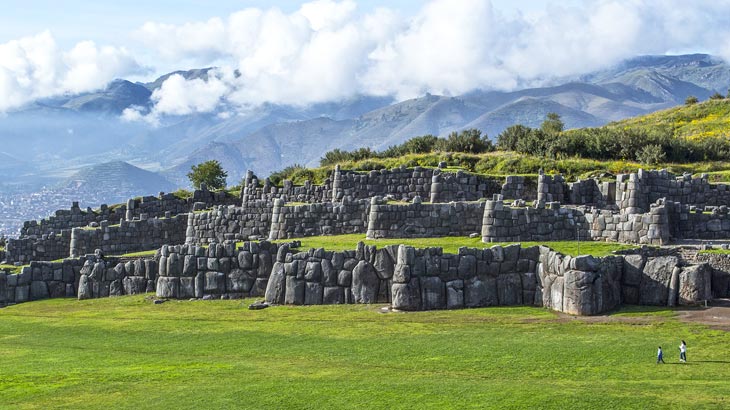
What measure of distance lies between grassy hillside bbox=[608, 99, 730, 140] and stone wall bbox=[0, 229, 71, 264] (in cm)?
3913

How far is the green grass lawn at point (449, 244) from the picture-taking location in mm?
33844

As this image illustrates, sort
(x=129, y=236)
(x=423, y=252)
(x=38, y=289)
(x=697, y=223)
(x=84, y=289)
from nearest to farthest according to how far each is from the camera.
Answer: (x=423, y=252) < (x=697, y=223) < (x=84, y=289) < (x=38, y=289) < (x=129, y=236)

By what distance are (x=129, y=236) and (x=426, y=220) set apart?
1724cm

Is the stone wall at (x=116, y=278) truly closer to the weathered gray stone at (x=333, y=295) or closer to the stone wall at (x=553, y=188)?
the weathered gray stone at (x=333, y=295)

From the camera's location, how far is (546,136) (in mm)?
58906

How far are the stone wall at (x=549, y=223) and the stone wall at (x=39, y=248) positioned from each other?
23.5 metres

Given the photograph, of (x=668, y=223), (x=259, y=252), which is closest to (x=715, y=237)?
→ (x=668, y=223)

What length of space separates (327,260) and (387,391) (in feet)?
42.7

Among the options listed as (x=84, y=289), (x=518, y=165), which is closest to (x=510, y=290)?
(x=84, y=289)

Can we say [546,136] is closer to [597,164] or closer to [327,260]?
[597,164]

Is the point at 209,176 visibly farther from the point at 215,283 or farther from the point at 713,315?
the point at 713,315

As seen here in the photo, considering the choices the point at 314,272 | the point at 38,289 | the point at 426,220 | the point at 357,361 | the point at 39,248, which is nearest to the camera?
the point at 357,361

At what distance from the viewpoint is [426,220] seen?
40.0m

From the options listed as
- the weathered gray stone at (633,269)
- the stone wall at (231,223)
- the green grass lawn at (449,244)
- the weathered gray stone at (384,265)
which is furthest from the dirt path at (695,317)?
the stone wall at (231,223)
